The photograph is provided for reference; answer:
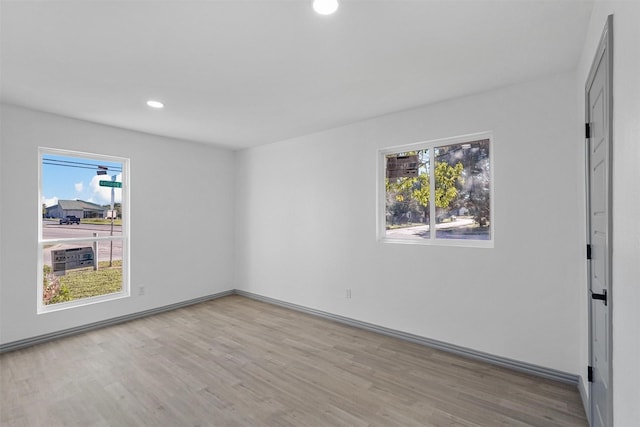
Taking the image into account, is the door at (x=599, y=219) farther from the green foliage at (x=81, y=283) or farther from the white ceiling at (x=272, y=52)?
the green foliage at (x=81, y=283)

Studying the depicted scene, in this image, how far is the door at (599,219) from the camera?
1401 millimetres

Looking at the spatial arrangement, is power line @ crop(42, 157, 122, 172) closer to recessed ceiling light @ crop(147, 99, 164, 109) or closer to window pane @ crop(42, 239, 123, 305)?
window pane @ crop(42, 239, 123, 305)

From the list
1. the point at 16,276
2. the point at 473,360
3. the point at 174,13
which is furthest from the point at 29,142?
the point at 473,360

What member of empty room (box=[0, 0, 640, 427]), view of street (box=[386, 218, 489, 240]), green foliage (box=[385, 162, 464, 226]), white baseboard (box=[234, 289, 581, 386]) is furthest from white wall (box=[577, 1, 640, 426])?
green foliage (box=[385, 162, 464, 226])

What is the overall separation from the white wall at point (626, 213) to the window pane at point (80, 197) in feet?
16.6

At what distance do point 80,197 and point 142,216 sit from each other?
749 mm

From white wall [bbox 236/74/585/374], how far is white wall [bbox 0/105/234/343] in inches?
45.9

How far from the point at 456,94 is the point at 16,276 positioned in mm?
5032

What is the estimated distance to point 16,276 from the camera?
3355 mm

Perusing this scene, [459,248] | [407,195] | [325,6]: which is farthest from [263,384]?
[325,6]

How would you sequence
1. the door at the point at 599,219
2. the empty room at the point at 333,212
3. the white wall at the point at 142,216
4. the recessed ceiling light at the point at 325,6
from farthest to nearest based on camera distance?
the white wall at the point at 142,216 → the empty room at the point at 333,212 → the recessed ceiling light at the point at 325,6 → the door at the point at 599,219

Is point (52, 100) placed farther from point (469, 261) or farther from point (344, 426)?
point (469, 261)

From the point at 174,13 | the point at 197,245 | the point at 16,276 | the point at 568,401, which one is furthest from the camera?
the point at 197,245

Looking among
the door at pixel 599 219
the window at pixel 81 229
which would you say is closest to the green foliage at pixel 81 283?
the window at pixel 81 229
